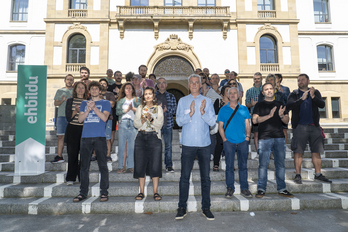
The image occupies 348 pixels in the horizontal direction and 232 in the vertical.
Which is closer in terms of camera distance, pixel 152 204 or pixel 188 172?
pixel 188 172

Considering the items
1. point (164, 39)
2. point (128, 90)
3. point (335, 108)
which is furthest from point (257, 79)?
point (335, 108)

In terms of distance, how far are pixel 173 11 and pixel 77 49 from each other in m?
7.68

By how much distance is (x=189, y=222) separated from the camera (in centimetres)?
326

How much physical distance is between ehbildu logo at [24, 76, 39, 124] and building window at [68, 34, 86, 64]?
11.3 metres

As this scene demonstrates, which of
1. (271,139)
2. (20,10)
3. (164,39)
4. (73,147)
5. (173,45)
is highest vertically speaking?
(20,10)

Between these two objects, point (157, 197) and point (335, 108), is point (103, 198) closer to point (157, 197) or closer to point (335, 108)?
point (157, 197)

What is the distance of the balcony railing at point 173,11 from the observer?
1474 centimetres

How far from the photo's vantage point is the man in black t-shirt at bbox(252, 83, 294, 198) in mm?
4027

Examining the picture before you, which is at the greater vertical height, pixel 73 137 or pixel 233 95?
pixel 233 95

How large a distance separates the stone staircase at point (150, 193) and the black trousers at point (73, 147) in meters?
0.27

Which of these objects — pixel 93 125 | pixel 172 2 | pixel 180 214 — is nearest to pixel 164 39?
pixel 172 2

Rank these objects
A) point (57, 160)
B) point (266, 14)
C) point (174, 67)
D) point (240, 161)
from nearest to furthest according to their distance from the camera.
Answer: point (240, 161) < point (57, 160) < point (174, 67) < point (266, 14)

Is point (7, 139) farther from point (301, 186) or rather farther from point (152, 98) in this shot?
point (301, 186)

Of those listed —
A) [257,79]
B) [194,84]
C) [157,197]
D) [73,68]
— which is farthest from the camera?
[73,68]
